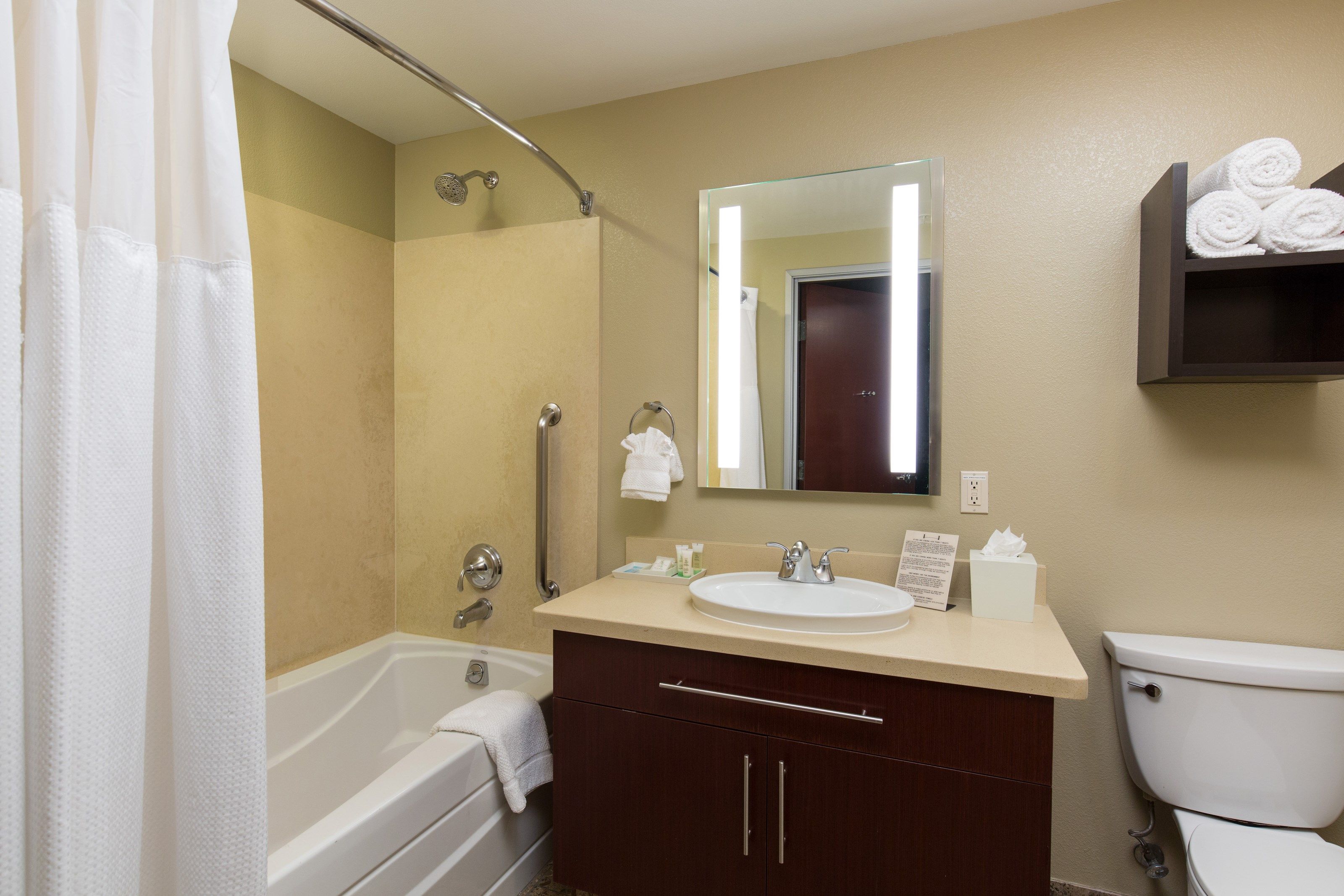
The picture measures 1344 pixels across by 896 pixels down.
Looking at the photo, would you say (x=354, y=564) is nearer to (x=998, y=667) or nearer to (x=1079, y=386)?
(x=998, y=667)

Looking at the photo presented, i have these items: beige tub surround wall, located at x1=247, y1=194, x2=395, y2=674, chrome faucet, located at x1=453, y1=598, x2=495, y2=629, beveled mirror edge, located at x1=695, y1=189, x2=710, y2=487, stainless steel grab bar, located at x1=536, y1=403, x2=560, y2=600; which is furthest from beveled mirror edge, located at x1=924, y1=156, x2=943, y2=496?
beige tub surround wall, located at x1=247, y1=194, x2=395, y2=674

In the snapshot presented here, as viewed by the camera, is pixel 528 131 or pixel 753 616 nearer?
pixel 753 616

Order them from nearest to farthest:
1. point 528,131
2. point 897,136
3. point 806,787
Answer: point 806,787, point 897,136, point 528,131

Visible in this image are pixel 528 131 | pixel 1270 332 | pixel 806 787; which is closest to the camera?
pixel 806 787

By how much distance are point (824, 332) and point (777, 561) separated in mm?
700

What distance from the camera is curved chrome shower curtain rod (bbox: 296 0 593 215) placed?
1276 millimetres

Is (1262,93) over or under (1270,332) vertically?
over

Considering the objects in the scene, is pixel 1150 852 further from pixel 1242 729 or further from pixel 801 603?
pixel 801 603

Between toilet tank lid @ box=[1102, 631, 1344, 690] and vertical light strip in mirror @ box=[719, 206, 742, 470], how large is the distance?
1115mm

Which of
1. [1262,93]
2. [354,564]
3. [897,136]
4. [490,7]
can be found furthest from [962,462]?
[354,564]

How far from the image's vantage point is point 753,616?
1.53 m

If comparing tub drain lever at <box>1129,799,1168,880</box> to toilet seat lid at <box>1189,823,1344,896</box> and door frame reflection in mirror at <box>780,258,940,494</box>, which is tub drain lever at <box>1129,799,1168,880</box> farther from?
door frame reflection in mirror at <box>780,258,940,494</box>

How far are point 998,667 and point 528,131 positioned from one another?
7.20 ft

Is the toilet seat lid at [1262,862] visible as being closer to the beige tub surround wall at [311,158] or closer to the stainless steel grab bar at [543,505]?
the stainless steel grab bar at [543,505]
